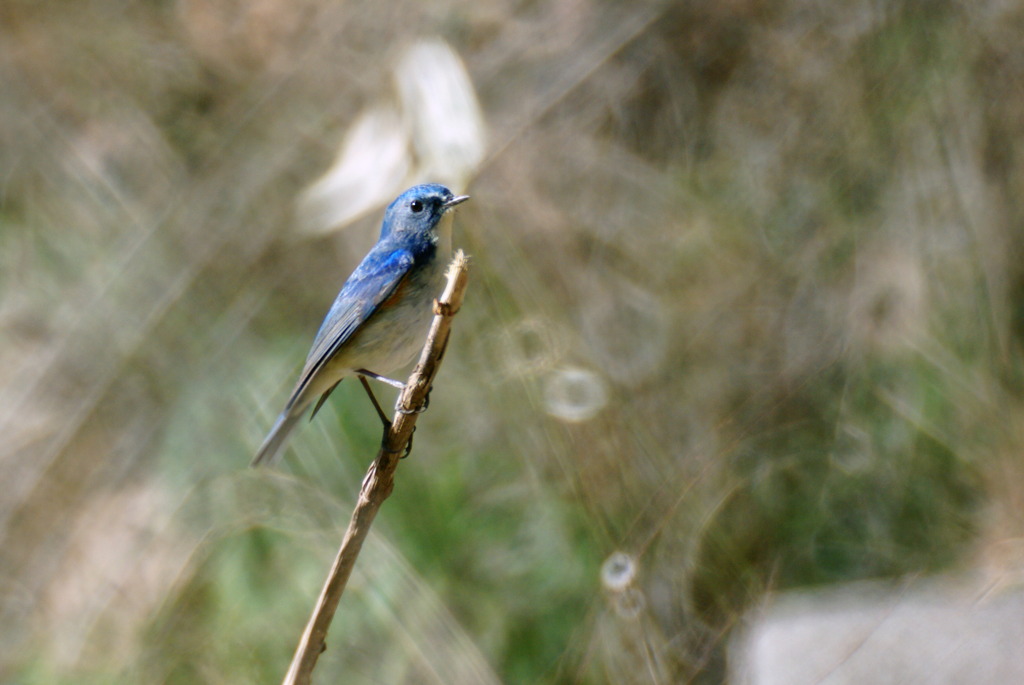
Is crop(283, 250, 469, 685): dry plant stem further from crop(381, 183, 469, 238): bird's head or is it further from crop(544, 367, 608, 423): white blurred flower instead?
crop(544, 367, 608, 423): white blurred flower

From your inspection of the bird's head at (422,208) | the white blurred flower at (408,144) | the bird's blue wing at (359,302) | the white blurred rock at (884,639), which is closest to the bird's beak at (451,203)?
the bird's head at (422,208)

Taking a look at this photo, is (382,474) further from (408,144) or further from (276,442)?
(408,144)

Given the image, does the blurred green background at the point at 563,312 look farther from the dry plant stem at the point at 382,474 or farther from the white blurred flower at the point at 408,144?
the dry plant stem at the point at 382,474

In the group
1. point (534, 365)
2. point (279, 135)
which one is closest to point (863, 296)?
point (534, 365)

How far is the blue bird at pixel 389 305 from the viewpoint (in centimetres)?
238

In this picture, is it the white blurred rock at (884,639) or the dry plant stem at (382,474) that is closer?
the dry plant stem at (382,474)

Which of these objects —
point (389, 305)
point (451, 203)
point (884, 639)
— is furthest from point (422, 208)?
point (884, 639)

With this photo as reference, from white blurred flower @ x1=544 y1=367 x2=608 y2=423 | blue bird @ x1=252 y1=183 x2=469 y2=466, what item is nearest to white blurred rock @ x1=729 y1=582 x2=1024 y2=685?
white blurred flower @ x1=544 y1=367 x2=608 y2=423

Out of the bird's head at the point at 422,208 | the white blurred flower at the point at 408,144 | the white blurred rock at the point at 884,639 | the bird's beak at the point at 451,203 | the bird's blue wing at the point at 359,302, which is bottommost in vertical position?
the white blurred rock at the point at 884,639

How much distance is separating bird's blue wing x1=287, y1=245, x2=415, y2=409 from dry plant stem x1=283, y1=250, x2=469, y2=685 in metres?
0.60

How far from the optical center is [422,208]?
2.45 m

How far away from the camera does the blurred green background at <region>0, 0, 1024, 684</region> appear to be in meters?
3.35

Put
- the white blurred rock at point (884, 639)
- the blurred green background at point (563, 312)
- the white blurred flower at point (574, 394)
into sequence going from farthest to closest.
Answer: the blurred green background at point (563, 312) < the white blurred flower at point (574, 394) < the white blurred rock at point (884, 639)

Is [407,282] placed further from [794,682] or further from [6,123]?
[6,123]
